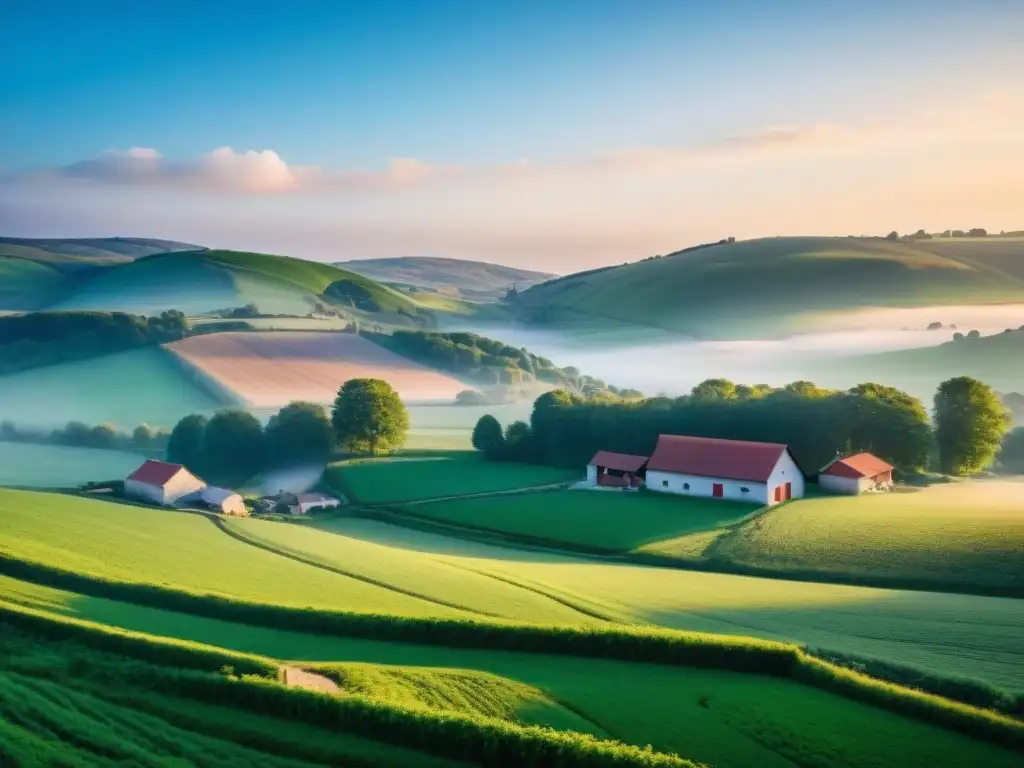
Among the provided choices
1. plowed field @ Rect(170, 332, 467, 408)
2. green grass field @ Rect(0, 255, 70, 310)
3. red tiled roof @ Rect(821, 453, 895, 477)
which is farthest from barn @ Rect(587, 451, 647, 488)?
green grass field @ Rect(0, 255, 70, 310)

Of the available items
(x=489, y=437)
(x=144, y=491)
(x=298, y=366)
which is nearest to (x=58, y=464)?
(x=144, y=491)

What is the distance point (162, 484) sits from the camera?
45.9 m

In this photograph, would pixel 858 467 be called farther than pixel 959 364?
No

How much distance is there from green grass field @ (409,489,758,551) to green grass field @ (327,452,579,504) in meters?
3.10

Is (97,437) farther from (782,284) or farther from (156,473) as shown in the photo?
(782,284)

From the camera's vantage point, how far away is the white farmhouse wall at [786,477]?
4188 cm

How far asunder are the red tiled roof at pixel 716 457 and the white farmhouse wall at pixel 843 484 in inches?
126

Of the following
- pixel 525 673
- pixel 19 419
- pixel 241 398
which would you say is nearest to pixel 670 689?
pixel 525 673

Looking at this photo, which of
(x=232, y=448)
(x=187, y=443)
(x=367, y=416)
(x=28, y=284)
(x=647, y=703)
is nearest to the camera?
(x=647, y=703)

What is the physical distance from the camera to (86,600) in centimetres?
2439

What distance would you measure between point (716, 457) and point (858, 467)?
23.0 ft

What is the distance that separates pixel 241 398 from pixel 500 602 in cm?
4850

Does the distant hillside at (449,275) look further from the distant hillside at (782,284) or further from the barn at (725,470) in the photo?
the barn at (725,470)

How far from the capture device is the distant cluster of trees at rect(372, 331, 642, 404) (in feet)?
271
